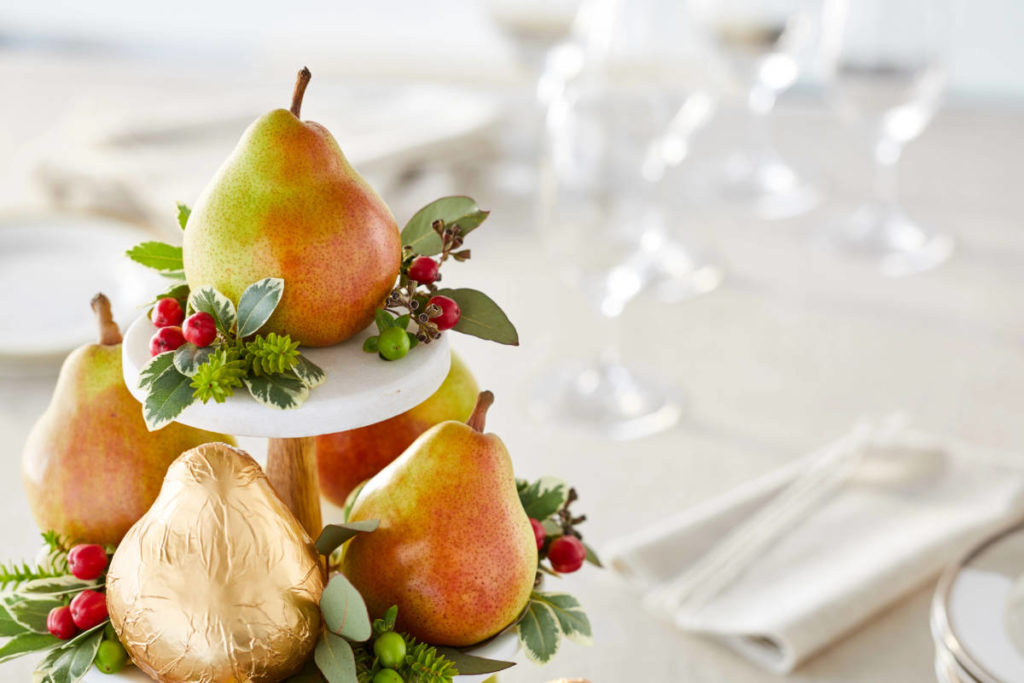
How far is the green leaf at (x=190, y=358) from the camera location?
0.29 m

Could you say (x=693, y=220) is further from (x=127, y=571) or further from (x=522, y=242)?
(x=127, y=571)

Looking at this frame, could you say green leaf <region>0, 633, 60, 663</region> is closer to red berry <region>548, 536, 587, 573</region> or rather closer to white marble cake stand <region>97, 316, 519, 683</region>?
white marble cake stand <region>97, 316, 519, 683</region>

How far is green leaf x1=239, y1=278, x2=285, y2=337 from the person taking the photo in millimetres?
299

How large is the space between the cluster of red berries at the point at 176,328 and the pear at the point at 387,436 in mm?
106

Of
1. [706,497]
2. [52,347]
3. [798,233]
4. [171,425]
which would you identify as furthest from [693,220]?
[171,425]

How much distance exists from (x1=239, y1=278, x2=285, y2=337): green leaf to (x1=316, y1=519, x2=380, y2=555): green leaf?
0.22 feet

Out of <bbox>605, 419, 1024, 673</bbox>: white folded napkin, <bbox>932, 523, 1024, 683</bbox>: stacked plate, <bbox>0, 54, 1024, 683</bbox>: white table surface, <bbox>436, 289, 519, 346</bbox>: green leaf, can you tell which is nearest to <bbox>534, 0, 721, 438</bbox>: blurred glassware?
<bbox>0, 54, 1024, 683</bbox>: white table surface

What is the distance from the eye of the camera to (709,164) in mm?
1116

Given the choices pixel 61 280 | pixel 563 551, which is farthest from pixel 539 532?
pixel 61 280

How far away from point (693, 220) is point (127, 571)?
773 mm

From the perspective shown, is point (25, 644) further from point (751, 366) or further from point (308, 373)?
point (751, 366)

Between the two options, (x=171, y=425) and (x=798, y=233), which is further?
(x=798, y=233)

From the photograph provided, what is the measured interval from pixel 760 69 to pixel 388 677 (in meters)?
0.86

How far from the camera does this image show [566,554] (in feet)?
1.22
